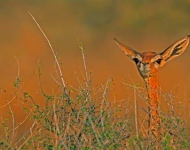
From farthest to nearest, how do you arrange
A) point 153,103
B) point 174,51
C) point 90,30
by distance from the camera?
point 90,30, point 174,51, point 153,103

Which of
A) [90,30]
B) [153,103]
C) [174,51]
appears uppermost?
[90,30]

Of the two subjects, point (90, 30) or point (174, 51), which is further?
point (90, 30)

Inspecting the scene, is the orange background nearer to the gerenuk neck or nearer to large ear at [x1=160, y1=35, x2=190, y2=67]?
large ear at [x1=160, y1=35, x2=190, y2=67]

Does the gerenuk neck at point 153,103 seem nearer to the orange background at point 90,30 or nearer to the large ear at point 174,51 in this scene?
the large ear at point 174,51

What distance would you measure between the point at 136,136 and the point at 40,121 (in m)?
1.10

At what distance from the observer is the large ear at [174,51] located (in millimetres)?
10961

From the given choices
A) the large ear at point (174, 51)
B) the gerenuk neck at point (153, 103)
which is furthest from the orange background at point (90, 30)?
the gerenuk neck at point (153, 103)

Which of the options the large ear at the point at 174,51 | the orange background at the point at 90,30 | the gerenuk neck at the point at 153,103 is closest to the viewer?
the gerenuk neck at the point at 153,103

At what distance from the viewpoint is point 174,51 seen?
437 inches

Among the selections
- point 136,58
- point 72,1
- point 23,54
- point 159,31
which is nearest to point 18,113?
point 136,58

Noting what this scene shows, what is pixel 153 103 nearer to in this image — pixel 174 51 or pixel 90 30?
pixel 174 51

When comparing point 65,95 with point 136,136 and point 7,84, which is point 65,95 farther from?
point 7,84

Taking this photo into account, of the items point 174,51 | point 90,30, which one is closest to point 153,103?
point 174,51

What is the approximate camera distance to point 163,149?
340 inches
